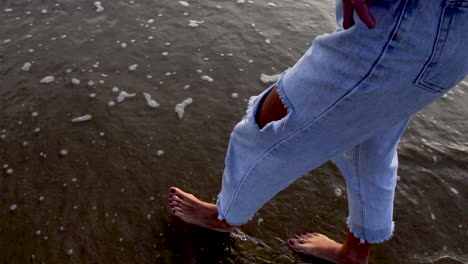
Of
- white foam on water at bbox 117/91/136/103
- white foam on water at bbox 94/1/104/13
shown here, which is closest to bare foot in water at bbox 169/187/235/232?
white foam on water at bbox 117/91/136/103

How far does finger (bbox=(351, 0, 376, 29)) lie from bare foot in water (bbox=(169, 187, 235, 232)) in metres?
1.23

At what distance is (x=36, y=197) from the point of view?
A: 6.49 feet

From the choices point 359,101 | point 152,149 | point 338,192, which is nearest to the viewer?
point 359,101

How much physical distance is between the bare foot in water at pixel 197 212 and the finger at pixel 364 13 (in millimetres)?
1231

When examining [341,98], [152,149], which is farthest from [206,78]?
[341,98]

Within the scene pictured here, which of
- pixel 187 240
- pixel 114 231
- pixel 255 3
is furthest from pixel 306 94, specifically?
pixel 255 3

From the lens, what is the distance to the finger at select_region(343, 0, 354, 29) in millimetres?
893

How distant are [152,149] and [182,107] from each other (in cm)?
47

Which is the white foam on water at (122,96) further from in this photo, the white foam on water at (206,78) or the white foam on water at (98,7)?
the white foam on water at (98,7)

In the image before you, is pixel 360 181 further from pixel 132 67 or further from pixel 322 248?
pixel 132 67

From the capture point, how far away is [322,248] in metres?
1.81

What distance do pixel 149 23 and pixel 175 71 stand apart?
890mm

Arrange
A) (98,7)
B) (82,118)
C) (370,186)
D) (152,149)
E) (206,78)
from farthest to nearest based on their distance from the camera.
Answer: (98,7)
(206,78)
(82,118)
(152,149)
(370,186)

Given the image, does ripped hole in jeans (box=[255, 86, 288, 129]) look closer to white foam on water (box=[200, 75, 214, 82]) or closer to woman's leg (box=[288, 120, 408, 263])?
woman's leg (box=[288, 120, 408, 263])
